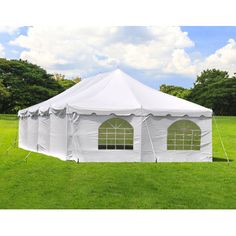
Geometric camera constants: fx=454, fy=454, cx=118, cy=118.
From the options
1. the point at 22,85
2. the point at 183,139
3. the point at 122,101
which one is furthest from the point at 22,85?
the point at 183,139

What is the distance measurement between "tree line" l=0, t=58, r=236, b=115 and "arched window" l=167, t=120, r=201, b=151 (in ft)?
90.2

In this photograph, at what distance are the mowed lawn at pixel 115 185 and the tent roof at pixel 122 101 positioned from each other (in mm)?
1386

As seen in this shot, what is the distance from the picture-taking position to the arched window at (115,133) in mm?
12039

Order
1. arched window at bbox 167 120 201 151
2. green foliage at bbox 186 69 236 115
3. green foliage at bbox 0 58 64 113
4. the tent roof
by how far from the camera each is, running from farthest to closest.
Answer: green foliage at bbox 186 69 236 115 < green foliage at bbox 0 58 64 113 < arched window at bbox 167 120 201 151 < the tent roof

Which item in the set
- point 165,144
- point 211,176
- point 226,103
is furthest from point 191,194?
point 226,103

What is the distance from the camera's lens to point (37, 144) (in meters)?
14.9

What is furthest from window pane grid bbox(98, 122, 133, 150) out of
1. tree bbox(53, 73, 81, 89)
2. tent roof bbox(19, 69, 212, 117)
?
tree bbox(53, 73, 81, 89)

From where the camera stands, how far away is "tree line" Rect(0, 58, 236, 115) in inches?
1521

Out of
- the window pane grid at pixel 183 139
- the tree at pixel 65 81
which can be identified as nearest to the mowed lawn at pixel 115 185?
the window pane grid at pixel 183 139

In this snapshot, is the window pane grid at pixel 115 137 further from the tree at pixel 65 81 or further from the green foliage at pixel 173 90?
the green foliage at pixel 173 90

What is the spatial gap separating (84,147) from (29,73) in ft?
95.6

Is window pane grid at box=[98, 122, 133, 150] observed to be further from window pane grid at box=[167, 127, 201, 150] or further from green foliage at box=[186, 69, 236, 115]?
green foliage at box=[186, 69, 236, 115]

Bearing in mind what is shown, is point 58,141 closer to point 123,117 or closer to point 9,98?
point 123,117

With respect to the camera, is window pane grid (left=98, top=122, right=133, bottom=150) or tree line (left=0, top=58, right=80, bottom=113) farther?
tree line (left=0, top=58, right=80, bottom=113)
